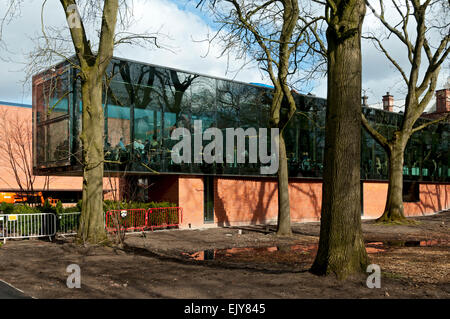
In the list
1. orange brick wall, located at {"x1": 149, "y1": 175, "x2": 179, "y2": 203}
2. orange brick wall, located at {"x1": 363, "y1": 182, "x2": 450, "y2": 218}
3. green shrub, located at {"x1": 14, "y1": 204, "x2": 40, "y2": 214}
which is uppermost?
orange brick wall, located at {"x1": 149, "y1": 175, "x2": 179, "y2": 203}

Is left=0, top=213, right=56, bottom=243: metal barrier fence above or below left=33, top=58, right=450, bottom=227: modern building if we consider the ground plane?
below

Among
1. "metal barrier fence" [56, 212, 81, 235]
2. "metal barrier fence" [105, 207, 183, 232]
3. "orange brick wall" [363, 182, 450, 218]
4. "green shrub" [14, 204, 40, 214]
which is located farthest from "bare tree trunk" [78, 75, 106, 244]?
"orange brick wall" [363, 182, 450, 218]

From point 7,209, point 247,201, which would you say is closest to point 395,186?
point 247,201

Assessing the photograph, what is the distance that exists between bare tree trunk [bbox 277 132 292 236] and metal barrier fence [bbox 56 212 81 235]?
328 inches

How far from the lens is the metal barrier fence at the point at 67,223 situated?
54.2ft

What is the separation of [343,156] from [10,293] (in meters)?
6.34

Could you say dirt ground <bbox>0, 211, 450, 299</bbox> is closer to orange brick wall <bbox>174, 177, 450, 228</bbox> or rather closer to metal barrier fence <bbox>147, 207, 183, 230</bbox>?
metal barrier fence <bbox>147, 207, 183, 230</bbox>

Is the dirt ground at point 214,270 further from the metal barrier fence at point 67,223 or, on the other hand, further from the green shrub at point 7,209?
the green shrub at point 7,209

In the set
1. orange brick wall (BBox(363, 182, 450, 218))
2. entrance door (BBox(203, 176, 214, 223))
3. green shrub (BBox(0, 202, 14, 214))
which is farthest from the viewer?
orange brick wall (BBox(363, 182, 450, 218))

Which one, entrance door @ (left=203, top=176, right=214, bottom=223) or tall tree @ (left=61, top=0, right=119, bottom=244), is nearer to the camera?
tall tree @ (left=61, top=0, right=119, bottom=244)

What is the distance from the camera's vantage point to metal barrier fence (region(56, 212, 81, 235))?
16.5 m

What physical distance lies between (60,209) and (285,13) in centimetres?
1189

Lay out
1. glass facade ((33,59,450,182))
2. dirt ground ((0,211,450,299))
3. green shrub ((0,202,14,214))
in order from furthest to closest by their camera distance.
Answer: glass facade ((33,59,450,182)) → green shrub ((0,202,14,214)) → dirt ground ((0,211,450,299))
